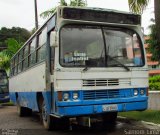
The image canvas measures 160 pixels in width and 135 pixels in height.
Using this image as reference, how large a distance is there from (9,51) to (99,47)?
22553 mm

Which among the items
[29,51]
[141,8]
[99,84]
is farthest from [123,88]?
[29,51]

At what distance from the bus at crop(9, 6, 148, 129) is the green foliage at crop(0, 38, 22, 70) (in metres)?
20.6

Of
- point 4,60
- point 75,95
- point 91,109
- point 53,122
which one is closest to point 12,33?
point 4,60

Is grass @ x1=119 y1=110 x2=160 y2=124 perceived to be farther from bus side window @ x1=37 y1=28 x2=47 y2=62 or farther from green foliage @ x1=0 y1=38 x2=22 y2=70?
green foliage @ x1=0 y1=38 x2=22 y2=70

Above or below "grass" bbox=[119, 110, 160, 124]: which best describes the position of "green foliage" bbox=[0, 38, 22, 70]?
above

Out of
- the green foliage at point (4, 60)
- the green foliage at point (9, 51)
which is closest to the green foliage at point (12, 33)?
the green foliage at point (4, 60)

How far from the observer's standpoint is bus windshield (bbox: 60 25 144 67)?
962cm

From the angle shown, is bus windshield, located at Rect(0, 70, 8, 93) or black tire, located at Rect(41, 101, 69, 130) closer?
black tire, located at Rect(41, 101, 69, 130)

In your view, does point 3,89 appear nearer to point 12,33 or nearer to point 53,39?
point 53,39

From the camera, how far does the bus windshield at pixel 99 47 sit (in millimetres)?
9617

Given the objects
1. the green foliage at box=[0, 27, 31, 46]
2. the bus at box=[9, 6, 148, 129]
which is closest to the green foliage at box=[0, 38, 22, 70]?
the bus at box=[9, 6, 148, 129]

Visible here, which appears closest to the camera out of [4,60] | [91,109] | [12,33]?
[91,109]

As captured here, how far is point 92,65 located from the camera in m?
9.69

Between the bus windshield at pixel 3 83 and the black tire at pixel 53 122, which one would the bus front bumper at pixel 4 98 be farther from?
the black tire at pixel 53 122
